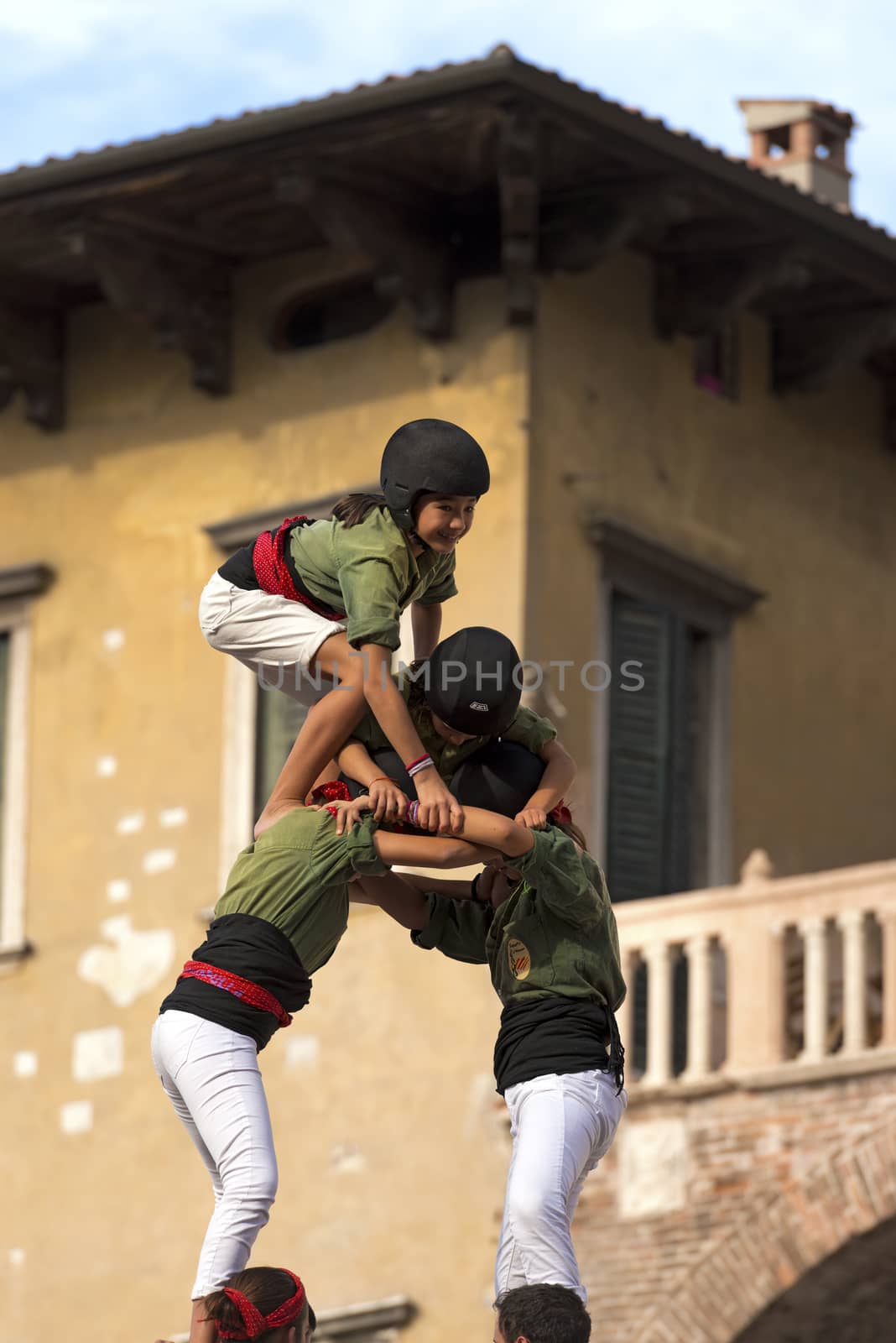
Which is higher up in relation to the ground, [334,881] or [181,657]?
[181,657]

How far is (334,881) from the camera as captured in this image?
359 inches

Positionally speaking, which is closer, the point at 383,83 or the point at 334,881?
the point at 334,881

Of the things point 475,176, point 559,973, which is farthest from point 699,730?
point 559,973

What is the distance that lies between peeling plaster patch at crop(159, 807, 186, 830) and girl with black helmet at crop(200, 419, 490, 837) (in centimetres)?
914

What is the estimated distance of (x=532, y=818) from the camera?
9219 millimetres

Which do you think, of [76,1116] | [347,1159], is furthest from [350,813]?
[76,1116]

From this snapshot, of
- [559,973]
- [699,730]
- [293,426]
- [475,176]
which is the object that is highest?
[475,176]

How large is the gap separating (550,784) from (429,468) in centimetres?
95

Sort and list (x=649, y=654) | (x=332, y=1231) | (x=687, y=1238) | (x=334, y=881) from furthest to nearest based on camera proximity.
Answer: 1. (x=649, y=654)
2. (x=332, y=1231)
3. (x=687, y=1238)
4. (x=334, y=881)

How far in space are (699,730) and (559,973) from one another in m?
10.1

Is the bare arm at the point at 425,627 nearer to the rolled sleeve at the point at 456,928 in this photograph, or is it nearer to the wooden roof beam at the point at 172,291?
the rolled sleeve at the point at 456,928

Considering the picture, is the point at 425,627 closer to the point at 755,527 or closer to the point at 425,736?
the point at 425,736

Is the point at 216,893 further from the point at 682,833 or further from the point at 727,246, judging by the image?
the point at 727,246

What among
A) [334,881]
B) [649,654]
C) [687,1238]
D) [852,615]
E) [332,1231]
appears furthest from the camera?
[852,615]
